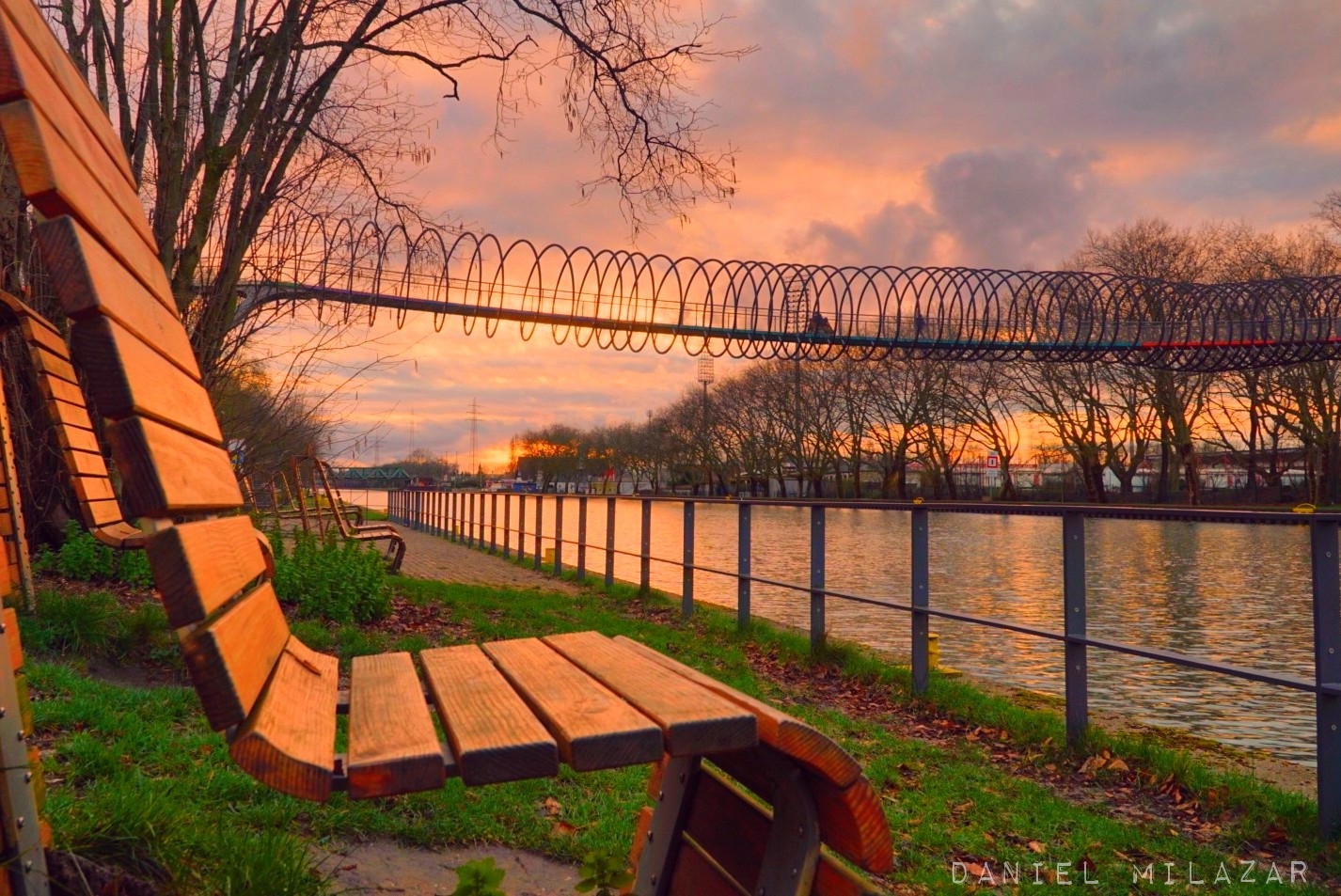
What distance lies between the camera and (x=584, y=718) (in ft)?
5.56

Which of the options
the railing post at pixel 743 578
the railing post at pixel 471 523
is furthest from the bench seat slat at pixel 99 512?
the railing post at pixel 471 523

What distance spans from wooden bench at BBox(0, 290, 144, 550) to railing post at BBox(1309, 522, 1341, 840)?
4.89 m

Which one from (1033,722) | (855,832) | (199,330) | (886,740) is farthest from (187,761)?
(199,330)

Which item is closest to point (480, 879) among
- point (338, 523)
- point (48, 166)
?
point (48, 166)

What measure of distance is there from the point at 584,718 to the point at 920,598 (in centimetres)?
512

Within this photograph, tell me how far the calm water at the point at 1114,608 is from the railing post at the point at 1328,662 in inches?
59.1

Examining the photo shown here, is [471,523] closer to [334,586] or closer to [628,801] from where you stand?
[334,586]

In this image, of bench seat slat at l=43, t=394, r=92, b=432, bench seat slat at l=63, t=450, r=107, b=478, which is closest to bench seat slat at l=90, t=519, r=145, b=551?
bench seat slat at l=63, t=450, r=107, b=478

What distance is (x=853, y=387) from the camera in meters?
56.8

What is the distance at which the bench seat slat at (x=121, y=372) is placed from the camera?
1312 mm

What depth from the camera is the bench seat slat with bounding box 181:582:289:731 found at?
1.34 meters

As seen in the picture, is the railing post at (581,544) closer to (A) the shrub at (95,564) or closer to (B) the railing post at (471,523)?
(A) the shrub at (95,564)

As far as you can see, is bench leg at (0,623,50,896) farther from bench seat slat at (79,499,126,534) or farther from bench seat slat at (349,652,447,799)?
bench seat slat at (79,499,126,534)

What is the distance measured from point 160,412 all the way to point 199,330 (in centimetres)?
706
